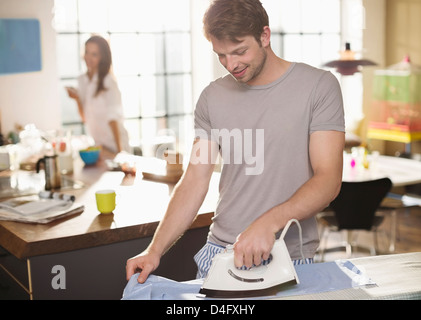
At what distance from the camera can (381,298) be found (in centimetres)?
130

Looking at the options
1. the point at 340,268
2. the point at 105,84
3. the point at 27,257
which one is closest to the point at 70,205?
the point at 27,257

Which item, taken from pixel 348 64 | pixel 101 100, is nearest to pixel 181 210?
pixel 101 100

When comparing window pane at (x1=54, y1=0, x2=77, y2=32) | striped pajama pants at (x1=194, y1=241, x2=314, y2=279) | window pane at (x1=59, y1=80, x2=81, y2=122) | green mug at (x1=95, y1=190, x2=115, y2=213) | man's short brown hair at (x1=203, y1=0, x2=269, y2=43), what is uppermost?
window pane at (x1=54, y1=0, x2=77, y2=32)

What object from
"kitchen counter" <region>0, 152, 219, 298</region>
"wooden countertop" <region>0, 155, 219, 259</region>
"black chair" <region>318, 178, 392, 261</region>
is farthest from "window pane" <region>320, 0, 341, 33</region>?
"kitchen counter" <region>0, 152, 219, 298</region>

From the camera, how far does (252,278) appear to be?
1.38 metres

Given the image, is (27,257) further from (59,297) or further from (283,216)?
(283,216)

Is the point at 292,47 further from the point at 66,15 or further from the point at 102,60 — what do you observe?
the point at 102,60

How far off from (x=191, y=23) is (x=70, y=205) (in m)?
4.59

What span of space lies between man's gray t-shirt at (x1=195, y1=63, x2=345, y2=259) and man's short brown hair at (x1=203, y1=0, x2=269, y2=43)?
206 millimetres

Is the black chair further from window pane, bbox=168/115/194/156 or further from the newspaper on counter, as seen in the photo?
window pane, bbox=168/115/194/156

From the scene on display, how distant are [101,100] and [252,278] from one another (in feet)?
9.48

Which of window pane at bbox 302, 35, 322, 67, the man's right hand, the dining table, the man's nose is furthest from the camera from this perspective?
window pane at bbox 302, 35, 322, 67

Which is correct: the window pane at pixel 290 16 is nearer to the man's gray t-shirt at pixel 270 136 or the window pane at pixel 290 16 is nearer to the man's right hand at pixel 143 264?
the man's gray t-shirt at pixel 270 136

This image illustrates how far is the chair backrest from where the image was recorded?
12.3ft
